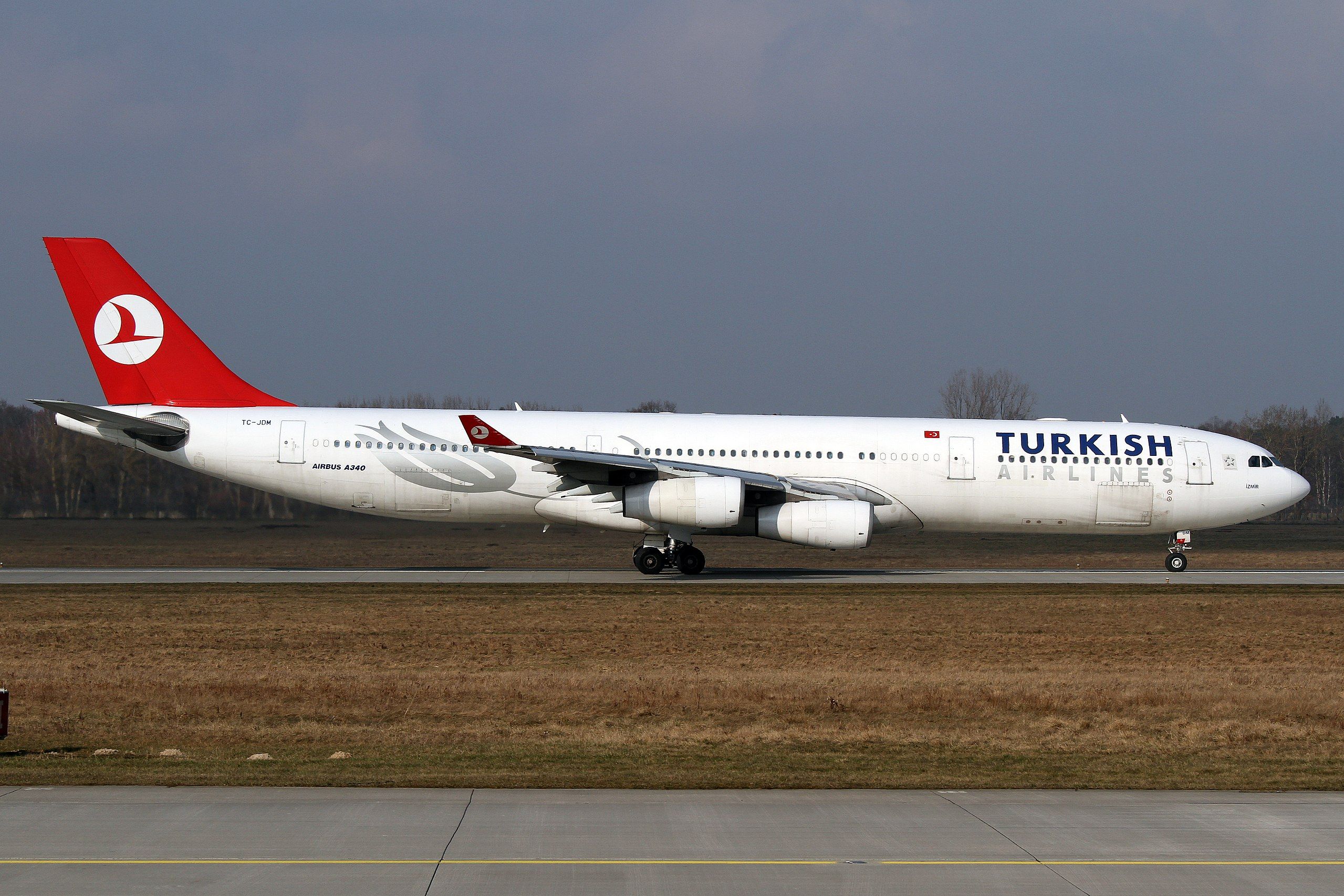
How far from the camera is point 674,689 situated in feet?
42.5

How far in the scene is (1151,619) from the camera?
19.3 meters

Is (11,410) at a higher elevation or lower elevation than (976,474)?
higher

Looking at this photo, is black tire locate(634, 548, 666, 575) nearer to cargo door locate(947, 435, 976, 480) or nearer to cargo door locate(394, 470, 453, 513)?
cargo door locate(394, 470, 453, 513)

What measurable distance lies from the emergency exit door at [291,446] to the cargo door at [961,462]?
1417 cm

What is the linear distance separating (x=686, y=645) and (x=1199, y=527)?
53.3 feet

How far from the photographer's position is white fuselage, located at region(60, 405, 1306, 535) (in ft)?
85.4

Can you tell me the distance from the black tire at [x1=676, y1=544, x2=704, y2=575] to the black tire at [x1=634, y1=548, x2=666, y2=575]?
1.17 feet

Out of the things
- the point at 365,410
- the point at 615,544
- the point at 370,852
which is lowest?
the point at 370,852

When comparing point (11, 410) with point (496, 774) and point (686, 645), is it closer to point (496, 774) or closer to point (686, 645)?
point (686, 645)

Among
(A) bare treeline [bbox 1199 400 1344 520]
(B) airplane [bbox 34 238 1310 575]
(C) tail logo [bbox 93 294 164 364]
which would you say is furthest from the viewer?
(A) bare treeline [bbox 1199 400 1344 520]

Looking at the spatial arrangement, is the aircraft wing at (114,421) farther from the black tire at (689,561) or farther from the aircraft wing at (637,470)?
the black tire at (689,561)

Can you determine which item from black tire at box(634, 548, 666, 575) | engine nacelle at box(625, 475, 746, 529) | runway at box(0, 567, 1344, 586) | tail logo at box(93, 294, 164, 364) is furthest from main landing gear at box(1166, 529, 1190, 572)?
tail logo at box(93, 294, 164, 364)

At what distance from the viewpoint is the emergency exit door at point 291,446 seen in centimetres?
2609

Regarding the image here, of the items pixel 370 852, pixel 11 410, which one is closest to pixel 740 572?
pixel 370 852
